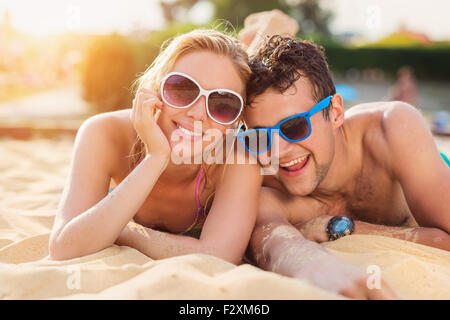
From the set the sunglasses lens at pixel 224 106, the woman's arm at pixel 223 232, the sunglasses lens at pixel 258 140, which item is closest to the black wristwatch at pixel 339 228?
the woman's arm at pixel 223 232

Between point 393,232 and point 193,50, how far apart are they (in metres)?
1.69

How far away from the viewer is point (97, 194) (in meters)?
2.68

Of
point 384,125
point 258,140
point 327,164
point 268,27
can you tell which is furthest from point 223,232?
point 268,27

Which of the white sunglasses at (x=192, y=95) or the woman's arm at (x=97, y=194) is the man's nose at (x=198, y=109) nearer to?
the white sunglasses at (x=192, y=95)

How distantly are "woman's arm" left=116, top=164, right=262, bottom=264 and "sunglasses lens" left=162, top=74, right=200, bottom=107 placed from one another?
546mm

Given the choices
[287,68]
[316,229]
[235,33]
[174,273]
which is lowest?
Result: [316,229]

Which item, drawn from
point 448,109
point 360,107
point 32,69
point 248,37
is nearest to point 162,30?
point 32,69

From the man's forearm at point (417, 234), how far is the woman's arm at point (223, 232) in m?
0.74

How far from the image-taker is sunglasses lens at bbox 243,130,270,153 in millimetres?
2863

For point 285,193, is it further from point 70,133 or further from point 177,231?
point 70,133

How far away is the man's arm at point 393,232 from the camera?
8.71 ft

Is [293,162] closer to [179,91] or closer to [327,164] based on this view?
[327,164]

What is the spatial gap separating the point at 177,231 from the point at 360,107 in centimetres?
172

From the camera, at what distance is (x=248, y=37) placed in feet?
16.3
